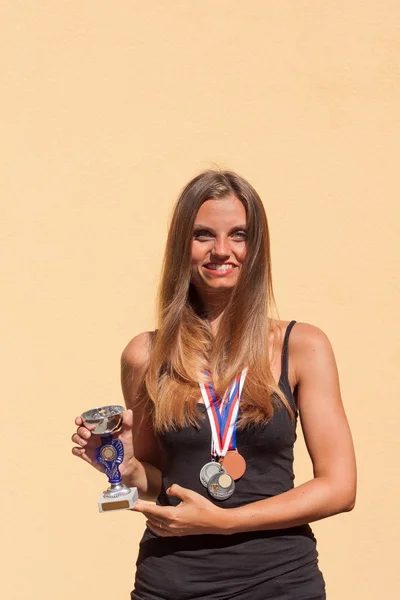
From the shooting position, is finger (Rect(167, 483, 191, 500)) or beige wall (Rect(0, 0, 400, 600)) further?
beige wall (Rect(0, 0, 400, 600))

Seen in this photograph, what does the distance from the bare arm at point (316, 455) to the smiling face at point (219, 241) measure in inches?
10.0

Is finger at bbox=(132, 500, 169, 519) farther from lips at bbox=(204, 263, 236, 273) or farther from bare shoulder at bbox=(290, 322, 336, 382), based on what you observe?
lips at bbox=(204, 263, 236, 273)

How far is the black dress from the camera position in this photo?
246cm

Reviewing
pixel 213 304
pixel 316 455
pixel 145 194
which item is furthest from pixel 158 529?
pixel 145 194

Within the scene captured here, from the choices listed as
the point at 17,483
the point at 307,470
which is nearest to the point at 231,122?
the point at 307,470

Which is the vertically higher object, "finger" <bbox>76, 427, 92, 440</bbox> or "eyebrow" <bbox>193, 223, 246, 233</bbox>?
"eyebrow" <bbox>193, 223, 246, 233</bbox>

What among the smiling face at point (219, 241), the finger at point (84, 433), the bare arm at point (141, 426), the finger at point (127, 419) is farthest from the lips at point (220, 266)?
the finger at point (84, 433)

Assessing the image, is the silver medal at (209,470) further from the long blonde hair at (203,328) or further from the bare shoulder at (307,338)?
the bare shoulder at (307,338)

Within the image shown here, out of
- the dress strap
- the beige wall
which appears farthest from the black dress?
the beige wall

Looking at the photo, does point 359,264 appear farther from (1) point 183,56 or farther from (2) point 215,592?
(2) point 215,592

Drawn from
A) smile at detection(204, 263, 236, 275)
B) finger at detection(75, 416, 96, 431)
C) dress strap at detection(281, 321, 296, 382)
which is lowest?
finger at detection(75, 416, 96, 431)

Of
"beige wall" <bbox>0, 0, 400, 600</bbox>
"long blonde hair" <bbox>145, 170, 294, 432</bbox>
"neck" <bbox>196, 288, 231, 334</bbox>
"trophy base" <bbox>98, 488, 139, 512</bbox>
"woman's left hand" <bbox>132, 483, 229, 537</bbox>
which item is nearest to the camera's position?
"woman's left hand" <bbox>132, 483, 229, 537</bbox>

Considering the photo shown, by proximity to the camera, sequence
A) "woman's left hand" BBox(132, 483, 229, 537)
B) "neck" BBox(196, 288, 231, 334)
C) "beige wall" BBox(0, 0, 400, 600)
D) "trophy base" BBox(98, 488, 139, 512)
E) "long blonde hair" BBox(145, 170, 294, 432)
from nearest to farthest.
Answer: "woman's left hand" BBox(132, 483, 229, 537) → "trophy base" BBox(98, 488, 139, 512) → "long blonde hair" BBox(145, 170, 294, 432) → "neck" BBox(196, 288, 231, 334) → "beige wall" BBox(0, 0, 400, 600)

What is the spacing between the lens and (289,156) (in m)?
4.17
